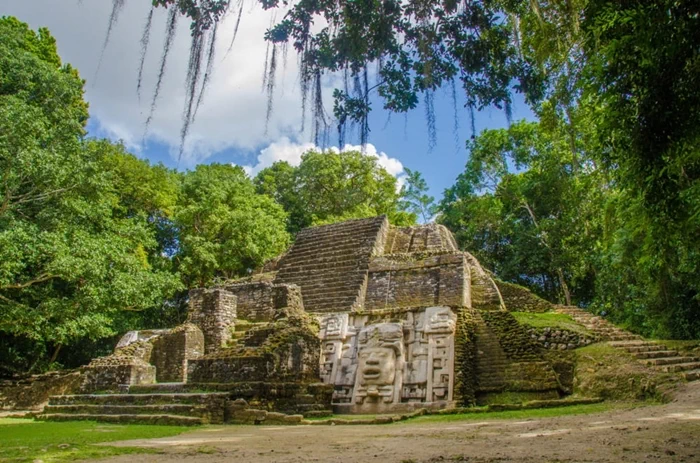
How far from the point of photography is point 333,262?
15359 millimetres

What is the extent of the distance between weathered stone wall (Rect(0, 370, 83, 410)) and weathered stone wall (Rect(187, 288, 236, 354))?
424cm

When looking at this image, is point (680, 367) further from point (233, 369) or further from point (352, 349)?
point (233, 369)

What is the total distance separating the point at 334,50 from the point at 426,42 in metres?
0.63

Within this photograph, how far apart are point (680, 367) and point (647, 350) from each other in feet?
3.70

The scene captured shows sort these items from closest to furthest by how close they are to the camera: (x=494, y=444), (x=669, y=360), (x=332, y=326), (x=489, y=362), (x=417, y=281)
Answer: (x=494, y=444), (x=669, y=360), (x=489, y=362), (x=332, y=326), (x=417, y=281)

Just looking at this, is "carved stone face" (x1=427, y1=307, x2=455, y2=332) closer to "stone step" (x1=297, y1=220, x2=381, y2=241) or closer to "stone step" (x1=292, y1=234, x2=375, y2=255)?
"stone step" (x1=292, y1=234, x2=375, y2=255)

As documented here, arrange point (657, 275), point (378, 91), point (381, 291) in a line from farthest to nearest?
Answer: point (381, 291), point (657, 275), point (378, 91)

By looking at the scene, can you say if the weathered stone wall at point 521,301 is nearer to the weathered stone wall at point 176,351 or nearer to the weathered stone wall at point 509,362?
the weathered stone wall at point 509,362

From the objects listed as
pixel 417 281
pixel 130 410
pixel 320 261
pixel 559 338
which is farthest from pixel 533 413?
pixel 320 261

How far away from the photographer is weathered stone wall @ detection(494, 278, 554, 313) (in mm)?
13969

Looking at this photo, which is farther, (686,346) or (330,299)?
(330,299)

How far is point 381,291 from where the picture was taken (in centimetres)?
1369

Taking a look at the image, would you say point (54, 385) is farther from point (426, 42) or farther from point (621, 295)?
point (621, 295)

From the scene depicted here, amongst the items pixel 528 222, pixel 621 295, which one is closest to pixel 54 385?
pixel 621 295
